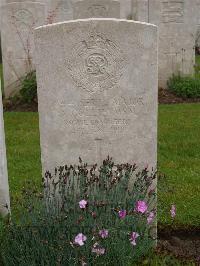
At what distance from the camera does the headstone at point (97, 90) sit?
3574 millimetres

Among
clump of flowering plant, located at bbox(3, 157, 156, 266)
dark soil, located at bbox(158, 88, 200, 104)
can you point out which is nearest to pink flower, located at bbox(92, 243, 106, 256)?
clump of flowering plant, located at bbox(3, 157, 156, 266)

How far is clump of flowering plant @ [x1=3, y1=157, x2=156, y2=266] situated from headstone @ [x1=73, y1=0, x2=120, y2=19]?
611 centimetres

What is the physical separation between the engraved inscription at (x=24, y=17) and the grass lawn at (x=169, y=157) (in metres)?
1.88

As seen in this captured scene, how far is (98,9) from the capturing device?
9.30 meters

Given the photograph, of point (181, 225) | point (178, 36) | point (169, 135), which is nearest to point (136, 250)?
point (181, 225)

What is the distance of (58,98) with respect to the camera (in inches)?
145

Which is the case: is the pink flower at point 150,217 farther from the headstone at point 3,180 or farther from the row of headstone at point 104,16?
the row of headstone at point 104,16

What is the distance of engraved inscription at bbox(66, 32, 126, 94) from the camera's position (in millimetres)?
3596

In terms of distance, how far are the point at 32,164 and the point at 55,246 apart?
256cm

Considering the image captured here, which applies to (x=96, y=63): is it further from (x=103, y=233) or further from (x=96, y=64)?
(x=103, y=233)

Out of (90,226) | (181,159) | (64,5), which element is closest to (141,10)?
(64,5)

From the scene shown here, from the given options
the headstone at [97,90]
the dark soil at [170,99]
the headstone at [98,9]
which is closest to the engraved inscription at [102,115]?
the headstone at [97,90]

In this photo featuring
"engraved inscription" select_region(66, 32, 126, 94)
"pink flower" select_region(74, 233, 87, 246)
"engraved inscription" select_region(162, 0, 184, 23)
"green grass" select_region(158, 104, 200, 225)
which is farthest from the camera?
"engraved inscription" select_region(162, 0, 184, 23)

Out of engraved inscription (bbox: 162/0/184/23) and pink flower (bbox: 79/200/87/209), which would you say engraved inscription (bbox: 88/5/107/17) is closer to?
engraved inscription (bbox: 162/0/184/23)
